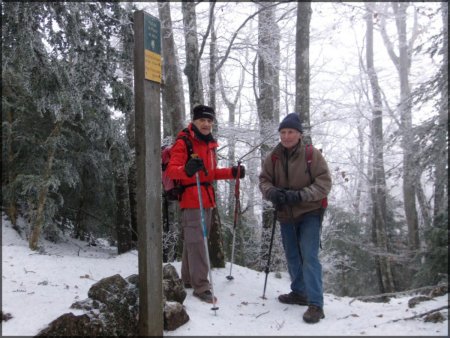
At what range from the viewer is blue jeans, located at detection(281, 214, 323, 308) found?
4172mm

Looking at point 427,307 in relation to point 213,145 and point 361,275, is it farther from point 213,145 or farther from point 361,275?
point 361,275

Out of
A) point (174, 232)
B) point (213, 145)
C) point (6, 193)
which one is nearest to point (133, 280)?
point (213, 145)

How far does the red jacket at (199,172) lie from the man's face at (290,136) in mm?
808

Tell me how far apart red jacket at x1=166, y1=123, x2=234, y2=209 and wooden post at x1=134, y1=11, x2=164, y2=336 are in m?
1.03

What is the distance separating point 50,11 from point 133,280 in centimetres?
312

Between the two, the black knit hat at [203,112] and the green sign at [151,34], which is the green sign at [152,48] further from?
the black knit hat at [203,112]

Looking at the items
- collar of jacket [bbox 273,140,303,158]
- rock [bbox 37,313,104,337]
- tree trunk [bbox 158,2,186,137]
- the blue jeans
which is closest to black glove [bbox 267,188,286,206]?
the blue jeans

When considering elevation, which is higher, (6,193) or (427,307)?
(6,193)

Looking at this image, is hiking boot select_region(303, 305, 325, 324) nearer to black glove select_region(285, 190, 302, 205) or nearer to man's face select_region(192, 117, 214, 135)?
black glove select_region(285, 190, 302, 205)

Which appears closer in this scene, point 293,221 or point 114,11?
point 293,221

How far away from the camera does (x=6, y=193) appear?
6656 mm

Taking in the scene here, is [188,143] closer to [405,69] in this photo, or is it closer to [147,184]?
[147,184]

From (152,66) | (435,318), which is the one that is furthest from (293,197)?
(152,66)

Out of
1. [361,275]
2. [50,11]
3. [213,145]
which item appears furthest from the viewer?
[361,275]
